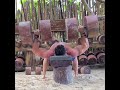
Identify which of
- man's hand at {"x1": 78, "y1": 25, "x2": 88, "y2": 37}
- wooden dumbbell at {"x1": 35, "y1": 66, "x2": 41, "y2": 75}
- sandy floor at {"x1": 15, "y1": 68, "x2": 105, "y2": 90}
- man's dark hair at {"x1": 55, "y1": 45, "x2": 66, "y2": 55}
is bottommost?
sandy floor at {"x1": 15, "y1": 68, "x2": 105, "y2": 90}

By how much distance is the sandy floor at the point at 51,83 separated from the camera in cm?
255

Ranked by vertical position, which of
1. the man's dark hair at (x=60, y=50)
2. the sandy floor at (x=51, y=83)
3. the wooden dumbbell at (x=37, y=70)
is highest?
the man's dark hair at (x=60, y=50)

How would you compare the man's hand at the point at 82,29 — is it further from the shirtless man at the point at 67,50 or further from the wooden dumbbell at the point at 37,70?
the wooden dumbbell at the point at 37,70

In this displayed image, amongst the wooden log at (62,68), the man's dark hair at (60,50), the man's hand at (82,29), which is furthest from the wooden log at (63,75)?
the man's hand at (82,29)

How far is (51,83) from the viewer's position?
258 cm

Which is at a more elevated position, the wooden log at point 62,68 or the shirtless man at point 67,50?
the shirtless man at point 67,50

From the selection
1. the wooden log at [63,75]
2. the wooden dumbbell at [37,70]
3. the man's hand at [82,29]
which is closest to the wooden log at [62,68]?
the wooden log at [63,75]

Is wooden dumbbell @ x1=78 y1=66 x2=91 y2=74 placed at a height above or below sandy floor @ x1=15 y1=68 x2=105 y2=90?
above

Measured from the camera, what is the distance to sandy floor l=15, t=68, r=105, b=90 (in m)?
2.55

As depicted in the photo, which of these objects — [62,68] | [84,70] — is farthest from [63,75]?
[84,70]

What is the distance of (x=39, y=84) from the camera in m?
2.57

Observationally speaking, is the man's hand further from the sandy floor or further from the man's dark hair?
the sandy floor

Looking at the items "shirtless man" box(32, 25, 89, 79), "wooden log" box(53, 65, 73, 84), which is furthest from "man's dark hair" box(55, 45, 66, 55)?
"wooden log" box(53, 65, 73, 84)
